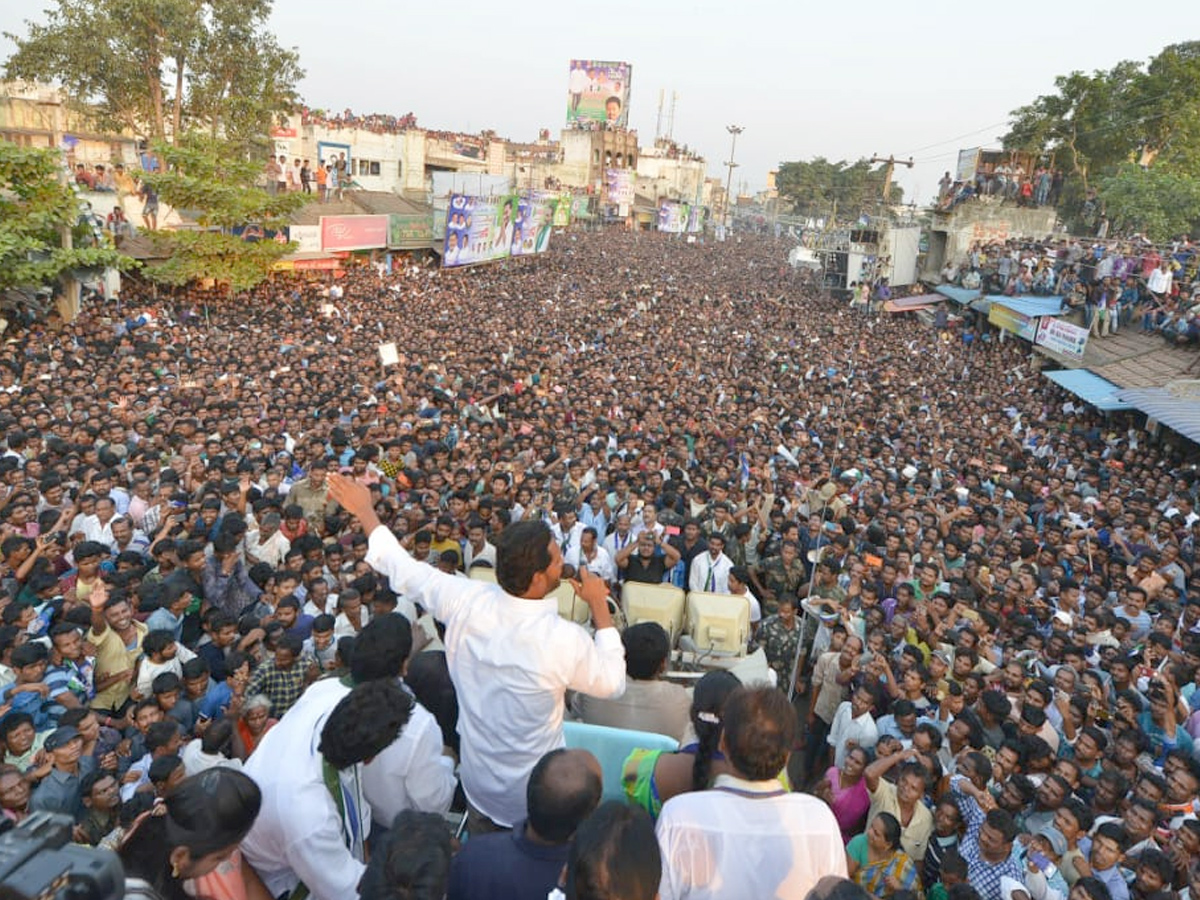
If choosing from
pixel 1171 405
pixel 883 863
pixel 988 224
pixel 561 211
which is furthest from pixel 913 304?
pixel 883 863

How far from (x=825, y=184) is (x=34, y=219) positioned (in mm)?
72878

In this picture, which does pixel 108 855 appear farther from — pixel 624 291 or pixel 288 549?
pixel 624 291

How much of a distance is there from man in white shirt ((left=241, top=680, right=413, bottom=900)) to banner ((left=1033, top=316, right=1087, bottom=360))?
15.8 metres

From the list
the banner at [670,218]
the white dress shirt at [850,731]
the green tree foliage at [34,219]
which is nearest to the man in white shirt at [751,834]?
the white dress shirt at [850,731]

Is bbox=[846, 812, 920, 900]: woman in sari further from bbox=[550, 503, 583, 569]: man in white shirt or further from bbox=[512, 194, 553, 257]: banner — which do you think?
bbox=[512, 194, 553, 257]: banner

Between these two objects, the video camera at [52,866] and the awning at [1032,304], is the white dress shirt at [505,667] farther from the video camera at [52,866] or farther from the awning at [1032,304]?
the awning at [1032,304]

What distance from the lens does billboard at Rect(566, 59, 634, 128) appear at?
64.9 m

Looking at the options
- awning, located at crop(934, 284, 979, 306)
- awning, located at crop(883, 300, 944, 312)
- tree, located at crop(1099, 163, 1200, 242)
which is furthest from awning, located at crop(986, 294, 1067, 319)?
tree, located at crop(1099, 163, 1200, 242)

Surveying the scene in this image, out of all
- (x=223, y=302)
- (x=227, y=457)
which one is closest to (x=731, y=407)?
(x=227, y=457)

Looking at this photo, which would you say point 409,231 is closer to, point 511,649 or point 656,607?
point 656,607

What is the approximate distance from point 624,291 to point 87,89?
17450 millimetres

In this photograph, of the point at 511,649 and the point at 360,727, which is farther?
the point at 511,649

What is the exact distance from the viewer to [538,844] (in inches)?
79.4

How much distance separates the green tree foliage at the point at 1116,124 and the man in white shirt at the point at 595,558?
26825 mm
